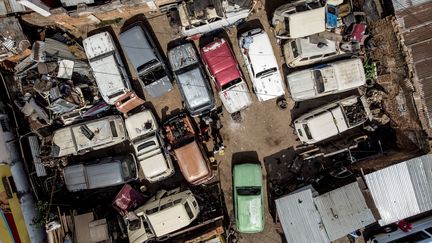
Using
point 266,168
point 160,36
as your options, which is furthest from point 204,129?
point 160,36

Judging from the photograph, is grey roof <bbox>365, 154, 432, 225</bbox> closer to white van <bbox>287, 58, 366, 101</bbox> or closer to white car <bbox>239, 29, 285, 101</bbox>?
white van <bbox>287, 58, 366, 101</bbox>

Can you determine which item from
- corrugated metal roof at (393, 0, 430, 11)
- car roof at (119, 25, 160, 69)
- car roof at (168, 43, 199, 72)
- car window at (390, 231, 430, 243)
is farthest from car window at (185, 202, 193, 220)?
corrugated metal roof at (393, 0, 430, 11)

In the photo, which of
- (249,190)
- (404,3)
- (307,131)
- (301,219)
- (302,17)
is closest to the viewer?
(404,3)

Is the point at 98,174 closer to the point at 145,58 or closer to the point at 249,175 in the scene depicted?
the point at 145,58

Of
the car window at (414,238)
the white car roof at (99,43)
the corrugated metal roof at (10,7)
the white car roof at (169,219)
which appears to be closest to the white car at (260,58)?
the white car roof at (99,43)

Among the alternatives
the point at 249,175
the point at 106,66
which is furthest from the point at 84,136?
the point at 249,175

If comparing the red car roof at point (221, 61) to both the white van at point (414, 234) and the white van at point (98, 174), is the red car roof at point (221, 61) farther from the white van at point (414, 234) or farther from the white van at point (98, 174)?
the white van at point (414, 234)

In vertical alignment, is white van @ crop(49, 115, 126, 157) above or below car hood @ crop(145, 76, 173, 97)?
below
